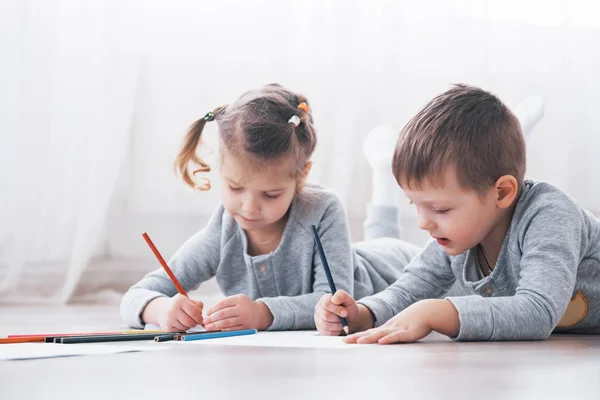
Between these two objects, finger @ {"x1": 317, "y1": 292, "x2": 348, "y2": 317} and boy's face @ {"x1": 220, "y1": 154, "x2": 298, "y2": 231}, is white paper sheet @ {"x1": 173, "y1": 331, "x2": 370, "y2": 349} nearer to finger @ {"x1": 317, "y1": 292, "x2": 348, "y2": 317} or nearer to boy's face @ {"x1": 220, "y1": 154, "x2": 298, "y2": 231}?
finger @ {"x1": 317, "y1": 292, "x2": 348, "y2": 317}

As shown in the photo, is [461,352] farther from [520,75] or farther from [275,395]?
[520,75]

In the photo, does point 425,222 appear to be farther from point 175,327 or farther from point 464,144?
point 175,327

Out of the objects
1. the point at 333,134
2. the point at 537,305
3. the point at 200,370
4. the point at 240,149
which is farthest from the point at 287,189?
the point at 333,134

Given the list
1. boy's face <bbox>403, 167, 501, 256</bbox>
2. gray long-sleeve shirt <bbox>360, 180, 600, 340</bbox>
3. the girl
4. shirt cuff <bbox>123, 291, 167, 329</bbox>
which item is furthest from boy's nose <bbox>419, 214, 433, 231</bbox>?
shirt cuff <bbox>123, 291, 167, 329</bbox>

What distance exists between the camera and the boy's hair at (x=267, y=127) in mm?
1312

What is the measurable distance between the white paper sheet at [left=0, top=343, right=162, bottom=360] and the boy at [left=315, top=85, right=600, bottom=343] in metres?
0.28

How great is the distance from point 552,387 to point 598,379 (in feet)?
0.24

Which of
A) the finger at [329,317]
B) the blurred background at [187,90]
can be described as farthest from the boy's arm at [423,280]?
the blurred background at [187,90]

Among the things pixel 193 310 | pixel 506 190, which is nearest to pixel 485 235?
pixel 506 190

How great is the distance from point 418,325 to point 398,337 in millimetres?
28

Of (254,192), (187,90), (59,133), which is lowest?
(254,192)

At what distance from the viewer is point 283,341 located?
1045 mm

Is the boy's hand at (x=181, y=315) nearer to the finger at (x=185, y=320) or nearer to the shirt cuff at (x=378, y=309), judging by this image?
the finger at (x=185, y=320)

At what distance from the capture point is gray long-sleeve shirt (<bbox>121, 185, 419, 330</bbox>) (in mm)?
1357
